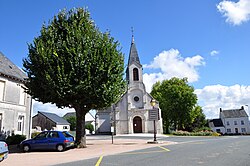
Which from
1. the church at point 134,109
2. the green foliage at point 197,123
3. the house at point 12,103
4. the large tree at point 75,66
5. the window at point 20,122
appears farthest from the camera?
the green foliage at point 197,123

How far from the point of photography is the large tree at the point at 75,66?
13.8 m

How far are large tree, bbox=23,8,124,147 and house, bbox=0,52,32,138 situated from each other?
4238 mm

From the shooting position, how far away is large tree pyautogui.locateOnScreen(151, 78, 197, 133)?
145 feet

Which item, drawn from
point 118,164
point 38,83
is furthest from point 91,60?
point 118,164

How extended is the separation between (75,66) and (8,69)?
10.1m

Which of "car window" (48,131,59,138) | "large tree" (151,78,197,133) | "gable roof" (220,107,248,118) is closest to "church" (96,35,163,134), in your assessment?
"large tree" (151,78,197,133)

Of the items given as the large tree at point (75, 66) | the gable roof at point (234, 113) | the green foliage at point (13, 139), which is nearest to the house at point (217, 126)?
the gable roof at point (234, 113)

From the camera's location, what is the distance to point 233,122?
70000mm

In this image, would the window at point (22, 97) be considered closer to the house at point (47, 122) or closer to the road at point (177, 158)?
the road at point (177, 158)

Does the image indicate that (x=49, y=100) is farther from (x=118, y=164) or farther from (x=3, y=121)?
(x=118, y=164)

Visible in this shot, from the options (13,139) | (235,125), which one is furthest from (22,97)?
(235,125)

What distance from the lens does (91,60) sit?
557 inches

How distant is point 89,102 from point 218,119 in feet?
234

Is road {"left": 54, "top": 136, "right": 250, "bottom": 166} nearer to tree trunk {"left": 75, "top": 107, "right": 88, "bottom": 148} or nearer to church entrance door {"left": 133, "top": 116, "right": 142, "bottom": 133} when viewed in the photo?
tree trunk {"left": 75, "top": 107, "right": 88, "bottom": 148}
